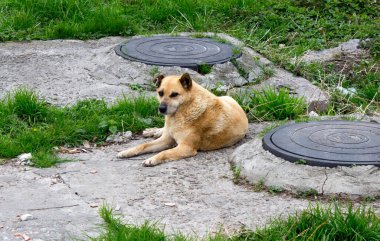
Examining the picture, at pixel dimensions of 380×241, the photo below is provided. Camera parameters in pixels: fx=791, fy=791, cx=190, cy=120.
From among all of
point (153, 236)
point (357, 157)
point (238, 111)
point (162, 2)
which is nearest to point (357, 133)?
point (357, 157)

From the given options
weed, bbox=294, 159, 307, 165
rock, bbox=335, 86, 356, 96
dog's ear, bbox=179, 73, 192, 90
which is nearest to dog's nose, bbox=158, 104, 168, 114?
dog's ear, bbox=179, 73, 192, 90

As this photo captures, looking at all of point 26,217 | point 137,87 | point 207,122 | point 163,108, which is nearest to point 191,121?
point 207,122

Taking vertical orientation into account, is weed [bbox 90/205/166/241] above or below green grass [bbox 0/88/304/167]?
above

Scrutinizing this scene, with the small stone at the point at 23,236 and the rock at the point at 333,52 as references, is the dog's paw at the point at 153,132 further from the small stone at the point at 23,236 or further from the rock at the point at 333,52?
the rock at the point at 333,52

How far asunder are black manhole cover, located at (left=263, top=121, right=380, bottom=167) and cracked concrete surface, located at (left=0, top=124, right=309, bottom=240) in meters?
0.48

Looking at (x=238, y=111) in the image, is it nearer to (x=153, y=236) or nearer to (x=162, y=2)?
(x=153, y=236)

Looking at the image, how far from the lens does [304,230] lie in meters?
5.46

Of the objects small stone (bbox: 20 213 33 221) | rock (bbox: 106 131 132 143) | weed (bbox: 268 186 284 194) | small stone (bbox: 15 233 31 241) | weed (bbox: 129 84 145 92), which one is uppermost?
→ weed (bbox: 268 186 284 194)

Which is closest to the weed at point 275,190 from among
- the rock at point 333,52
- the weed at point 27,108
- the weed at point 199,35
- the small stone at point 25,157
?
the small stone at point 25,157

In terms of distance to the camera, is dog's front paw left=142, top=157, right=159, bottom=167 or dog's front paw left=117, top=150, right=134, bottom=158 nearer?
dog's front paw left=142, top=157, right=159, bottom=167

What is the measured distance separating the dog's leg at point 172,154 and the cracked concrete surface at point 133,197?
2.2 inches

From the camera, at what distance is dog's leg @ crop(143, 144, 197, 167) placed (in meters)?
7.29

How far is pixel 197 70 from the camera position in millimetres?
9477

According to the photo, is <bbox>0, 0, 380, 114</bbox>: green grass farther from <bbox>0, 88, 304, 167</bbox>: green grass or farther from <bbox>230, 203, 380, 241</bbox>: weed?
<bbox>230, 203, 380, 241</bbox>: weed
